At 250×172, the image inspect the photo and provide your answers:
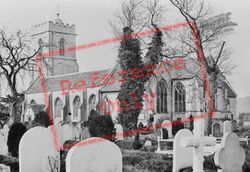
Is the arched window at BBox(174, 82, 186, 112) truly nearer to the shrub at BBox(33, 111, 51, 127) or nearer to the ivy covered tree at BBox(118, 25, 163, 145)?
the ivy covered tree at BBox(118, 25, 163, 145)

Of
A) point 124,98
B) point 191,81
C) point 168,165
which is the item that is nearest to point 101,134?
point 168,165

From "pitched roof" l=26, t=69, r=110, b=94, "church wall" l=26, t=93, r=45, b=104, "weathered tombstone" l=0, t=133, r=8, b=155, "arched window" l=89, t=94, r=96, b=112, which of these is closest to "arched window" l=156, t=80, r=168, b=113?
"pitched roof" l=26, t=69, r=110, b=94

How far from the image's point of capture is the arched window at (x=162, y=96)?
136 ft

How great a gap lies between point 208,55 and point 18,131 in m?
16.9

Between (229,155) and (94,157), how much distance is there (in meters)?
3.58

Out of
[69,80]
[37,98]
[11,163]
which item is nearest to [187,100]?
[69,80]

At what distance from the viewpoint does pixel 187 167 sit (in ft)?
32.8

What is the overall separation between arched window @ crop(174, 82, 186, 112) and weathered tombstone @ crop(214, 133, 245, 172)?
106ft

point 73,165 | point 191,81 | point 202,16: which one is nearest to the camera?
point 73,165

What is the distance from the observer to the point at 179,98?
41844 millimetres

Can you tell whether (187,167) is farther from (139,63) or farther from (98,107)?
(98,107)

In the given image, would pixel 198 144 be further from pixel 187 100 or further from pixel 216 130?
pixel 187 100

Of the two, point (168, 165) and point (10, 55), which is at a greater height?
point (10, 55)

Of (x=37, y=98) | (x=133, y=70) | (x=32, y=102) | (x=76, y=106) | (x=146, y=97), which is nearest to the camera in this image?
(x=133, y=70)
